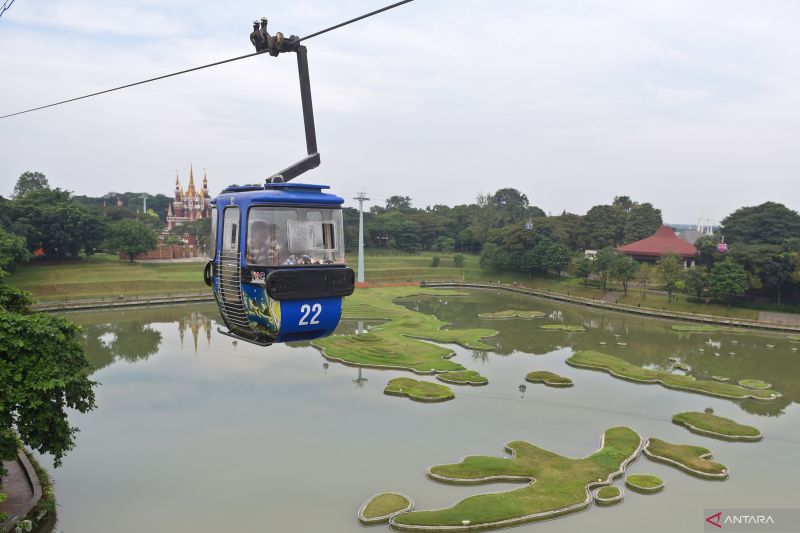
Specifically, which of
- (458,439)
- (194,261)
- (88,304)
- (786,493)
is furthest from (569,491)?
(194,261)

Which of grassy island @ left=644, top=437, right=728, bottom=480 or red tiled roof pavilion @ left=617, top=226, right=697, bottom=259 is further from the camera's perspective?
red tiled roof pavilion @ left=617, top=226, right=697, bottom=259

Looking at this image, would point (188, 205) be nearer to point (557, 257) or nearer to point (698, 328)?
point (557, 257)

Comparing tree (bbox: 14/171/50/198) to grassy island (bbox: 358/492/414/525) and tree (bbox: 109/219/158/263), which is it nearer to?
tree (bbox: 109/219/158/263)

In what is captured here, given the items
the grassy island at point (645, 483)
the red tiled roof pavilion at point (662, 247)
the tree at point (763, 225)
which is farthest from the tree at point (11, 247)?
the tree at point (763, 225)

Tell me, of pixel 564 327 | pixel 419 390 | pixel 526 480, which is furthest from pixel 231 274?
pixel 564 327

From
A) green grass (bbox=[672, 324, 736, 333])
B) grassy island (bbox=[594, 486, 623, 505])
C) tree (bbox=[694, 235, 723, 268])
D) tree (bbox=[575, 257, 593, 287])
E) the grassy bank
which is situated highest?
tree (bbox=[694, 235, 723, 268])

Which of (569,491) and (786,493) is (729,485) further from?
(569,491)

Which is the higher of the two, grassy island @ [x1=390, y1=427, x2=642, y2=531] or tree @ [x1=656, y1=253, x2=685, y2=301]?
tree @ [x1=656, y1=253, x2=685, y2=301]

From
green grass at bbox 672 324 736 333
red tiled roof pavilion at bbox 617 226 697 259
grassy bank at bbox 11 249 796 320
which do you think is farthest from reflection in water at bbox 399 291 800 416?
red tiled roof pavilion at bbox 617 226 697 259
